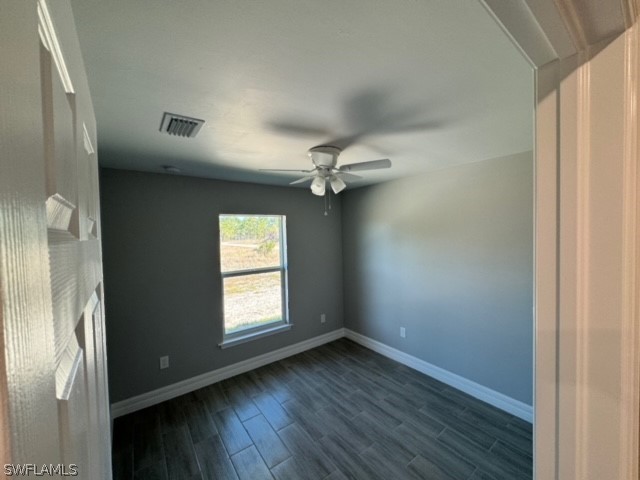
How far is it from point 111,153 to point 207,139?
0.88 m

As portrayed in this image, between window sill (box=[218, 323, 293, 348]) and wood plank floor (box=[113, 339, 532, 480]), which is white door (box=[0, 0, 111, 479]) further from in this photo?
window sill (box=[218, 323, 293, 348])

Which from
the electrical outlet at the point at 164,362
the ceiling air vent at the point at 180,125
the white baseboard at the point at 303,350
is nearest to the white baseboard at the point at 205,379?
the white baseboard at the point at 303,350

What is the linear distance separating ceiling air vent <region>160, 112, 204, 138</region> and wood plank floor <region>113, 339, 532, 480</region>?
2.34 meters

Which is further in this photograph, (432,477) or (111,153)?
(111,153)

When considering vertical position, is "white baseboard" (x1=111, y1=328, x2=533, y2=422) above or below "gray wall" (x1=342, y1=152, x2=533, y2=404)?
below

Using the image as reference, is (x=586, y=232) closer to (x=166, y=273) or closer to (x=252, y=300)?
(x=166, y=273)

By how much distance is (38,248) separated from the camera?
0.23m

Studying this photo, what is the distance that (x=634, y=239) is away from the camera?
49cm

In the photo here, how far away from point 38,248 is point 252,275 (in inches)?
128

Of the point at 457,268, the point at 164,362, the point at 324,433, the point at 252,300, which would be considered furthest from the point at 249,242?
the point at 457,268

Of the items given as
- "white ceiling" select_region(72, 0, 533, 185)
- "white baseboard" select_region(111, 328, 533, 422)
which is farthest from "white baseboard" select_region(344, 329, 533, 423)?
"white ceiling" select_region(72, 0, 533, 185)

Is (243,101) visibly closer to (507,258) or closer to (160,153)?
(160,153)

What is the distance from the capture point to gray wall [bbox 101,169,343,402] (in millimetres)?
2473

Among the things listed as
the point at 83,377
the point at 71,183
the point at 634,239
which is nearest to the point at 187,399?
the point at 83,377
